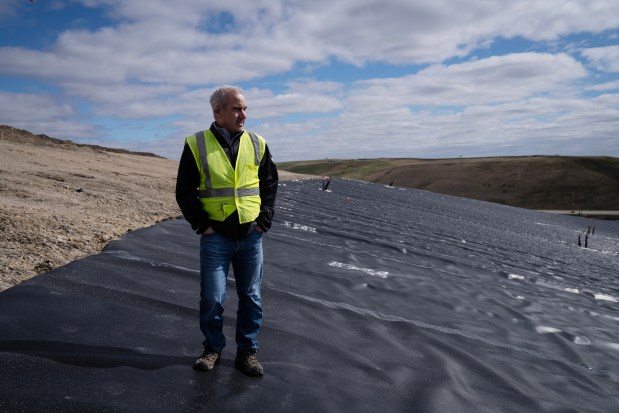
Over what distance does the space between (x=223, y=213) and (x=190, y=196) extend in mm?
291

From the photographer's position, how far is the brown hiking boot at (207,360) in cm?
336

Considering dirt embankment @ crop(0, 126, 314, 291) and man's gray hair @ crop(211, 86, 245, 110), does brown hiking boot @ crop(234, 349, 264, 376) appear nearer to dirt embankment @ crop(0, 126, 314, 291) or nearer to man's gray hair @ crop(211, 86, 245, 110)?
man's gray hair @ crop(211, 86, 245, 110)

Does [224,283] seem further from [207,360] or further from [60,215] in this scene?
[60,215]

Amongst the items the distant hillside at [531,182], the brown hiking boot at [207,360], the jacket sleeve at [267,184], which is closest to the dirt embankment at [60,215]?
→ the brown hiking boot at [207,360]

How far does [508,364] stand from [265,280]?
3.21 meters

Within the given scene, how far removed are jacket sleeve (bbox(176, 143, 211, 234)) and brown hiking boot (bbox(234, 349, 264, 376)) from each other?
1.06 m

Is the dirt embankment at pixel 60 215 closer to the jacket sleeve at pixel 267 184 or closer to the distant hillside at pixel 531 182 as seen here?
the jacket sleeve at pixel 267 184

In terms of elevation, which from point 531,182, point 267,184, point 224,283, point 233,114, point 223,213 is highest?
point 531,182

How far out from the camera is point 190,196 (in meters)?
3.43

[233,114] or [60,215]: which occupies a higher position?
[233,114]

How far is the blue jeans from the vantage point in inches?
135

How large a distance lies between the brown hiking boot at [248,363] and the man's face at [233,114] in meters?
1.81

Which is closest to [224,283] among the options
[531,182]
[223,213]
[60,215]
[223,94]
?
[223,213]

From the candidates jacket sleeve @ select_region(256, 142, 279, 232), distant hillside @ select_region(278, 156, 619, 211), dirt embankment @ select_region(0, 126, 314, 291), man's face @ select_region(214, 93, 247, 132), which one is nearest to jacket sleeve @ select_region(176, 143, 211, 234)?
man's face @ select_region(214, 93, 247, 132)
